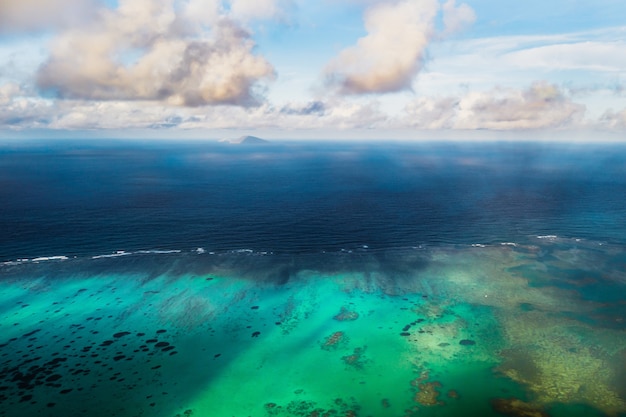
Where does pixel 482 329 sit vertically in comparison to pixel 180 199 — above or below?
below

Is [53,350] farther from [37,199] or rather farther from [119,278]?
[37,199]

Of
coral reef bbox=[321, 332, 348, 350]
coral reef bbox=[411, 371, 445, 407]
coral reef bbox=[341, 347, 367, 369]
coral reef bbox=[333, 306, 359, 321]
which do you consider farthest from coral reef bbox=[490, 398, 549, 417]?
coral reef bbox=[333, 306, 359, 321]

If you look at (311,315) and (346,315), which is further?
(311,315)

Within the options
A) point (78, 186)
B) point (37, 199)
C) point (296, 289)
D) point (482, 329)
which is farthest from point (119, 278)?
point (78, 186)

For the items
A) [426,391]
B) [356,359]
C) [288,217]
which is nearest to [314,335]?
[356,359]

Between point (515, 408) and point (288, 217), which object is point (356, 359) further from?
point (288, 217)
